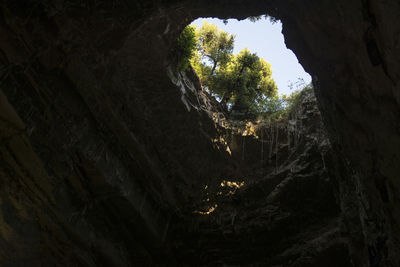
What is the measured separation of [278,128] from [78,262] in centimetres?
709

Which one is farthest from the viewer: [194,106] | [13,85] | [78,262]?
[194,106]

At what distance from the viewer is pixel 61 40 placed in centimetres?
602

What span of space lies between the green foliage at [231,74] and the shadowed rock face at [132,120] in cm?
352

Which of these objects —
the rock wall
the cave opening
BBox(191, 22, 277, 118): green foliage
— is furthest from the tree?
the rock wall

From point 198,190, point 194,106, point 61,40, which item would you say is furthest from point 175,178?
point 61,40

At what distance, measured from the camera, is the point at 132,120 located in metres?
7.59

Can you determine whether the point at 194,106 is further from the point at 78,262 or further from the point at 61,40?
the point at 78,262

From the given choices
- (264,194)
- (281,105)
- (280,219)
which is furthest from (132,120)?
(281,105)

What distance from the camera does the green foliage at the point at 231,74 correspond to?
1194 cm

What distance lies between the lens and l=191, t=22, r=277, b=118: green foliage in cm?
1194

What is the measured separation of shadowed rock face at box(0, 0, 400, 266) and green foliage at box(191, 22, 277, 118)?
11.6 ft

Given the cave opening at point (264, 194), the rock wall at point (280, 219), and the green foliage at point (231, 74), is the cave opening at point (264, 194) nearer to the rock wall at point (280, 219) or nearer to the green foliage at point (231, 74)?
the rock wall at point (280, 219)

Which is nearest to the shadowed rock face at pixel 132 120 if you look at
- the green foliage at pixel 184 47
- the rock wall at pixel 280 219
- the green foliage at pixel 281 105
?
the green foliage at pixel 184 47

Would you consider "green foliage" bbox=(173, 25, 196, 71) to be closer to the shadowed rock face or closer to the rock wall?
the shadowed rock face
